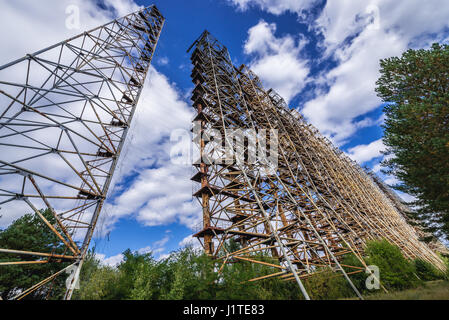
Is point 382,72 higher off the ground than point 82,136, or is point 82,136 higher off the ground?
point 382,72

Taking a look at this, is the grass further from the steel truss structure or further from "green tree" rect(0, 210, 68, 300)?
"green tree" rect(0, 210, 68, 300)

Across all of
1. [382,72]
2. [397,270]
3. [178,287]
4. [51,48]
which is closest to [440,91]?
[382,72]

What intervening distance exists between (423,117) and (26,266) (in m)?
31.9

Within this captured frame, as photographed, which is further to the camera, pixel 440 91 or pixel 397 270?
pixel 397 270

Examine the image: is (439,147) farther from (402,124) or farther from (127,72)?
(127,72)

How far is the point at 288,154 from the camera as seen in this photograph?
790 inches

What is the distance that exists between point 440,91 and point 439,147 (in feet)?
14.4

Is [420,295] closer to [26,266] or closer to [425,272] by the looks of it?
[425,272]

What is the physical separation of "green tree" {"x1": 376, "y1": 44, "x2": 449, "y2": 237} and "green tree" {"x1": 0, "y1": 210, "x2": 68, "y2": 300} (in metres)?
25.6

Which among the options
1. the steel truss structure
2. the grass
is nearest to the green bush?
the steel truss structure

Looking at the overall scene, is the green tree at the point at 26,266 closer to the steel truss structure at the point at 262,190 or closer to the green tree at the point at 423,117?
the steel truss structure at the point at 262,190

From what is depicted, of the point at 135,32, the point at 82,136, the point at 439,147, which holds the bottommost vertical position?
the point at 439,147

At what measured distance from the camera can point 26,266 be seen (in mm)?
15234

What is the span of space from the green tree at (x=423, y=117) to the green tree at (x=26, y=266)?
25644 millimetres
